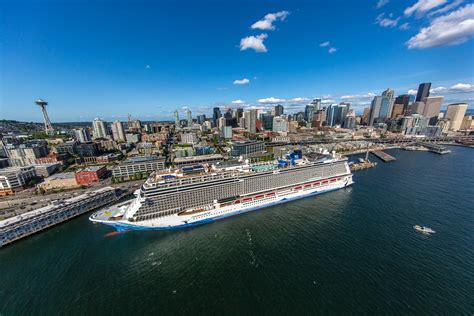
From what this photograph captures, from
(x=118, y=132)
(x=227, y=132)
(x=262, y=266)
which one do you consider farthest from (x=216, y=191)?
(x=118, y=132)

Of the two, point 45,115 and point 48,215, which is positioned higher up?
point 45,115

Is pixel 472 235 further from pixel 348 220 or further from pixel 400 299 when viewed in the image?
pixel 400 299

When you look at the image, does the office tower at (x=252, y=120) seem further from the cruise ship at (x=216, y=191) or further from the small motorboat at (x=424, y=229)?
the small motorboat at (x=424, y=229)

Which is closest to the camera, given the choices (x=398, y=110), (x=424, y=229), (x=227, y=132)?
(x=424, y=229)

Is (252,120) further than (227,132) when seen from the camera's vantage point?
A: Yes

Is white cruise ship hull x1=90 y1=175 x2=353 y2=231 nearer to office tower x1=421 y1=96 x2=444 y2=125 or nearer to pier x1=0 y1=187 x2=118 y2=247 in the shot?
pier x1=0 y1=187 x2=118 y2=247

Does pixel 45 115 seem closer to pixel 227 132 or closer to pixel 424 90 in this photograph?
pixel 227 132

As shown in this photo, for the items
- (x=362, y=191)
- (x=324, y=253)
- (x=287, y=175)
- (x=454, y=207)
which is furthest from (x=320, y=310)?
(x=454, y=207)
